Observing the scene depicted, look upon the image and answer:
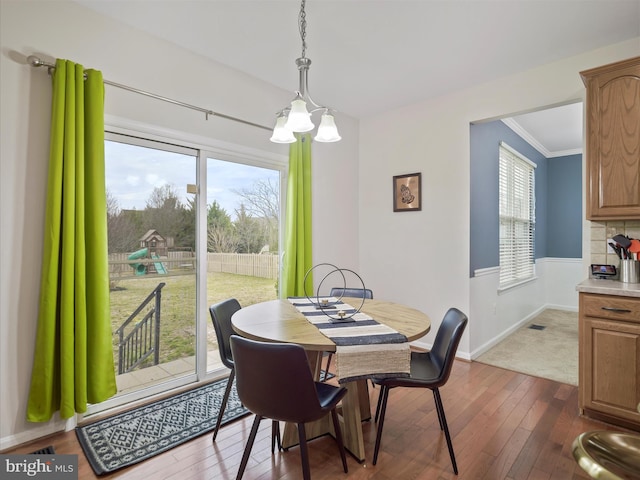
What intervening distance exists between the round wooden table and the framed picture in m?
1.75

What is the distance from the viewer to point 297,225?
11.0ft

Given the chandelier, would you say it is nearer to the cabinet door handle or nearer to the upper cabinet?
the upper cabinet

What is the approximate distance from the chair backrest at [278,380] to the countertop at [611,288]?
196 centimetres

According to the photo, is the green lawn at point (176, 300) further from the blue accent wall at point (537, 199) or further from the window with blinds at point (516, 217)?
the window with blinds at point (516, 217)

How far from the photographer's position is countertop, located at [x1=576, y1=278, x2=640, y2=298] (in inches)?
82.8

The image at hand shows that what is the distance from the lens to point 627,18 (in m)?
2.31

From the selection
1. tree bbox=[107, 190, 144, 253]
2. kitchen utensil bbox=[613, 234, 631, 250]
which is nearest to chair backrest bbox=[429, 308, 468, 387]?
kitchen utensil bbox=[613, 234, 631, 250]

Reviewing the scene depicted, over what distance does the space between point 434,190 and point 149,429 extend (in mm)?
3209

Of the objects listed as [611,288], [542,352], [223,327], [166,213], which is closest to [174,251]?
[166,213]

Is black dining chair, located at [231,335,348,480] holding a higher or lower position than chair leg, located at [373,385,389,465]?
higher

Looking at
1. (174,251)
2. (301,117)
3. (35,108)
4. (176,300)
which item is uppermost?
(35,108)

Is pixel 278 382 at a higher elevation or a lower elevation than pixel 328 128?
lower

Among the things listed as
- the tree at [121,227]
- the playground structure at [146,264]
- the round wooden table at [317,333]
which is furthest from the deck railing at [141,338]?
the round wooden table at [317,333]

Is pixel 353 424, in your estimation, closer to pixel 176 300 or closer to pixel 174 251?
pixel 176 300
